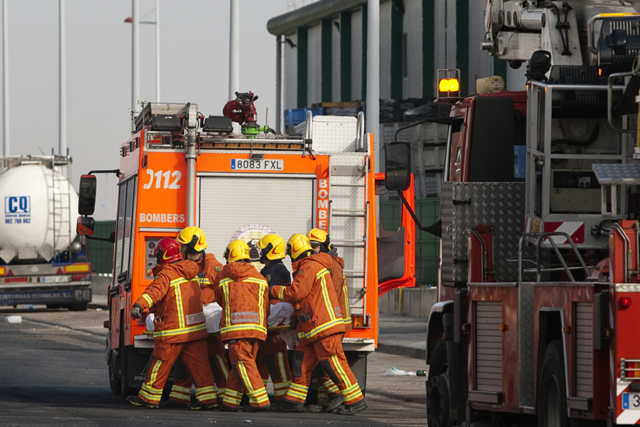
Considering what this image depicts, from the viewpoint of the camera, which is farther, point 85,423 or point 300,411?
point 300,411

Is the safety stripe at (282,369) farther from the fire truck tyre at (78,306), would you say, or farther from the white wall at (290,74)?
the white wall at (290,74)

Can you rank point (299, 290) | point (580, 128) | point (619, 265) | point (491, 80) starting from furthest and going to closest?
point (299, 290)
point (491, 80)
point (580, 128)
point (619, 265)

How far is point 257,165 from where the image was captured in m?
13.7

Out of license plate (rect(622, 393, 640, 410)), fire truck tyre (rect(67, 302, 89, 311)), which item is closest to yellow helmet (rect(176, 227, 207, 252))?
license plate (rect(622, 393, 640, 410))

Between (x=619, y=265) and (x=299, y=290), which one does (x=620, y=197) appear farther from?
(x=299, y=290)

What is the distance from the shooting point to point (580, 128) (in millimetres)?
9188

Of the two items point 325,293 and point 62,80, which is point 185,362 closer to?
point 325,293

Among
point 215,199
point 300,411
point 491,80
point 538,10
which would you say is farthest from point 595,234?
point 215,199

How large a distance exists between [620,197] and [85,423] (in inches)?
210

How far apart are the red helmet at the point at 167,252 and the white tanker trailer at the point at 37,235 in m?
18.6

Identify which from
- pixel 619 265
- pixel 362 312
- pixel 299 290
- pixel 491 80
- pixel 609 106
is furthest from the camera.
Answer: pixel 362 312

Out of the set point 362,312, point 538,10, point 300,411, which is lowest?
point 300,411

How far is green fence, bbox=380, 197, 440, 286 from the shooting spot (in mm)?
26641

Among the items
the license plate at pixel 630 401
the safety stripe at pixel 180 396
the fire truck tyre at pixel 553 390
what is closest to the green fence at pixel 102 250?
the safety stripe at pixel 180 396
